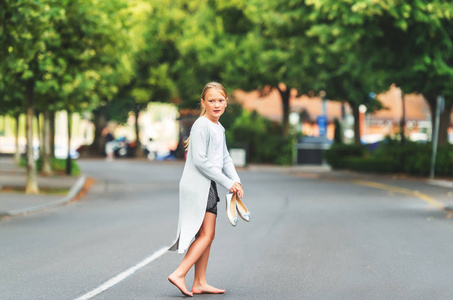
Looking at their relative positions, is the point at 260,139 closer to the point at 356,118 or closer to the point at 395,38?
the point at 356,118

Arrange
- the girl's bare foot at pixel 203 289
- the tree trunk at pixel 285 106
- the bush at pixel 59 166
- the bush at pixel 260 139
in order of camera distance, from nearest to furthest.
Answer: the girl's bare foot at pixel 203 289 → the bush at pixel 59 166 → the bush at pixel 260 139 → the tree trunk at pixel 285 106

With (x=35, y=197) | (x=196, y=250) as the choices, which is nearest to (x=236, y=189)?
(x=196, y=250)

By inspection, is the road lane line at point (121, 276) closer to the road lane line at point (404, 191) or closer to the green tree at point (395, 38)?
the road lane line at point (404, 191)

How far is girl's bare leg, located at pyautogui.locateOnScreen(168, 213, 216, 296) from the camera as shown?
697cm

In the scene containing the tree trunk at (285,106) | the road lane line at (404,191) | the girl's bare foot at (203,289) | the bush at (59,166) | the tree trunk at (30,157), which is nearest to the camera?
the girl's bare foot at (203,289)

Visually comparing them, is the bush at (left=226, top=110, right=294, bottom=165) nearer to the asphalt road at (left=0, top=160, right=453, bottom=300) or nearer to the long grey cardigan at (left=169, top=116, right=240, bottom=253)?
the asphalt road at (left=0, top=160, right=453, bottom=300)

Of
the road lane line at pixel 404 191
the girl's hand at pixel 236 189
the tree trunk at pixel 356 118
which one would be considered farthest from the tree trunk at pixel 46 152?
the girl's hand at pixel 236 189

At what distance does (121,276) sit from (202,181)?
2006mm

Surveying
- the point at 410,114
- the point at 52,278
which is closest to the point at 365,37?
the point at 52,278

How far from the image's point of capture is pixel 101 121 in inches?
2382

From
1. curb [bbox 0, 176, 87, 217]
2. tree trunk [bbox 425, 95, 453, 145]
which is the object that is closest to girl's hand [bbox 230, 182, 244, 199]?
curb [bbox 0, 176, 87, 217]

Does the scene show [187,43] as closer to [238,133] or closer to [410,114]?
[238,133]

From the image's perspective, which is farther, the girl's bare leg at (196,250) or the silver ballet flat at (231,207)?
the girl's bare leg at (196,250)

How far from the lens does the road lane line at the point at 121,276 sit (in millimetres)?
7367
